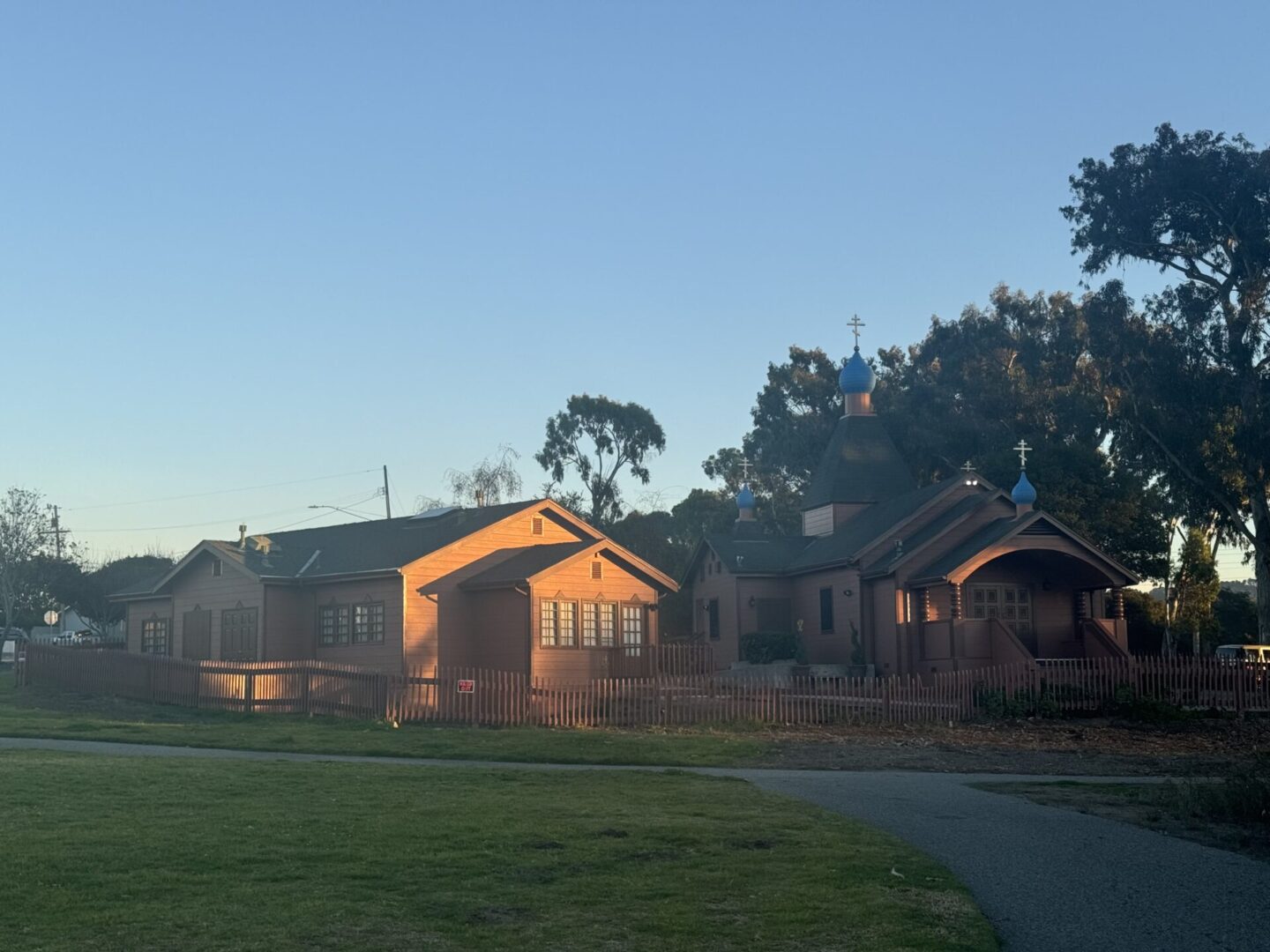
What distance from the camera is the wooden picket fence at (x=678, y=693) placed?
29.0m

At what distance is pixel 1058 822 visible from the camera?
1556 centimetres

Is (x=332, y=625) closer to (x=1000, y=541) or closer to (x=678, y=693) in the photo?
(x=678, y=693)

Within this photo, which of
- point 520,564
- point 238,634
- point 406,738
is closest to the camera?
point 406,738

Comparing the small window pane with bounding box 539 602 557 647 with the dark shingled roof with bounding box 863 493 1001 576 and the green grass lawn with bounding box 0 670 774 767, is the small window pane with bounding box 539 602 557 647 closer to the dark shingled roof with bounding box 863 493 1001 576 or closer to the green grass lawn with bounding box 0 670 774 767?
the green grass lawn with bounding box 0 670 774 767

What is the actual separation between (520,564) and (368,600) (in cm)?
436

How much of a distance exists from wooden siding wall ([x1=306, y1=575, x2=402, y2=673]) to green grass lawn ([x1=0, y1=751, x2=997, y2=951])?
2009 cm

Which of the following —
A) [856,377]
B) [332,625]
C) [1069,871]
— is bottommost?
[1069,871]

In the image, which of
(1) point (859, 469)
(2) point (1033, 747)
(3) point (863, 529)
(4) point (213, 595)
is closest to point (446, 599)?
(4) point (213, 595)

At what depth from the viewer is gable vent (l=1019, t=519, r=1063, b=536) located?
39.4 metres

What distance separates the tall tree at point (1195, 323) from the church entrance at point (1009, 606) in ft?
36.0

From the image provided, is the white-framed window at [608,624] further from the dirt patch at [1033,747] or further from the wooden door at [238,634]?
the dirt patch at [1033,747]

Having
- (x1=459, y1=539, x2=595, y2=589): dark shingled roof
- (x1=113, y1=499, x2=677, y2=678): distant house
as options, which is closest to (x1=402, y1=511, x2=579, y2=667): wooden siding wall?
(x1=113, y1=499, x2=677, y2=678): distant house

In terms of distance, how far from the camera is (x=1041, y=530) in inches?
1565

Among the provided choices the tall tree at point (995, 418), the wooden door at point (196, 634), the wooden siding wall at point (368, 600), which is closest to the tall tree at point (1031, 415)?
the tall tree at point (995, 418)
